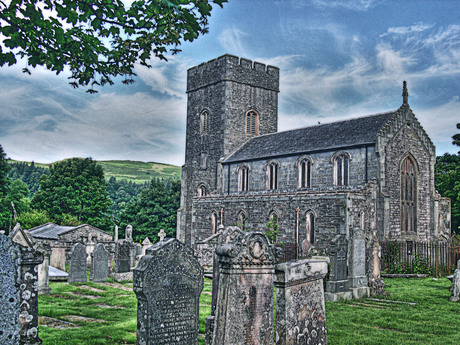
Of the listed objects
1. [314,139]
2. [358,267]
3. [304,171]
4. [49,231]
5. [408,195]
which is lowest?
[358,267]

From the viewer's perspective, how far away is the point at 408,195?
98.5 ft

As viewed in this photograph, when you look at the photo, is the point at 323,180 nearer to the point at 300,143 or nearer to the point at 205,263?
the point at 300,143

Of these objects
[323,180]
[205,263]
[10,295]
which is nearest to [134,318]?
[10,295]

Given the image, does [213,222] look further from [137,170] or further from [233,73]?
[137,170]

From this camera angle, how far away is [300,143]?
110 feet

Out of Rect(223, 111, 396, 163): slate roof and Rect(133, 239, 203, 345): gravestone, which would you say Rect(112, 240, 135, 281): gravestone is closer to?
Rect(133, 239, 203, 345): gravestone

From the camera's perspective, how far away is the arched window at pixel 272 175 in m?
34.2

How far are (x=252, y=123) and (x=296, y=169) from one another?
10.0 m

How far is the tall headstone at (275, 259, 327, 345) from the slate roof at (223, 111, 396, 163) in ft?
70.3

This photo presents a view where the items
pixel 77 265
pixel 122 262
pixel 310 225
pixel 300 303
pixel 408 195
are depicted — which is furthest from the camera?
pixel 408 195

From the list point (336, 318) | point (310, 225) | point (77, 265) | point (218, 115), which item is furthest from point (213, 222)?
point (336, 318)

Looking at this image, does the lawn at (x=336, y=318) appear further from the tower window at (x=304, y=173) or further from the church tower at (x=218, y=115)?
the church tower at (x=218, y=115)

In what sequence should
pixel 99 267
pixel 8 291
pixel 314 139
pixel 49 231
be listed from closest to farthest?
pixel 8 291 → pixel 99 267 → pixel 49 231 → pixel 314 139

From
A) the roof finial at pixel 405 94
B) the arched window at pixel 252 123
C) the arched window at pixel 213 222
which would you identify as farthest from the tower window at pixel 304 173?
the arched window at pixel 252 123
